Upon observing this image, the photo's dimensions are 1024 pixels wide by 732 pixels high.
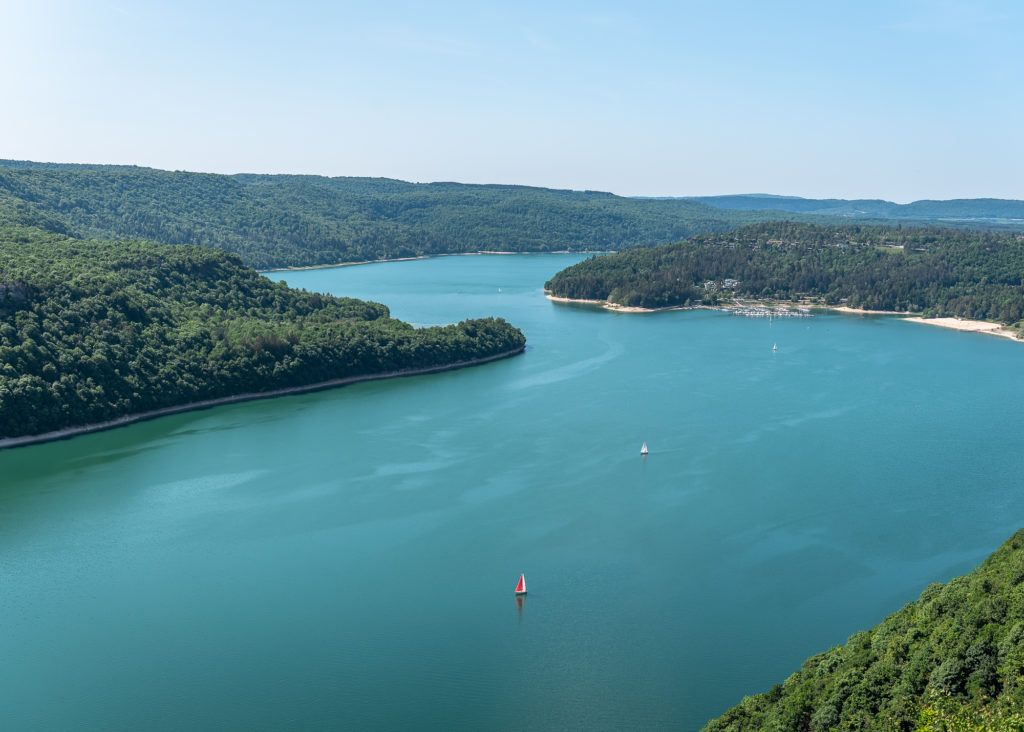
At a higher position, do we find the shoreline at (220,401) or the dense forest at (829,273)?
the dense forest at (829,273)

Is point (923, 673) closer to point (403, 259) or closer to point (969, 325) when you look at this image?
point (969, 325)

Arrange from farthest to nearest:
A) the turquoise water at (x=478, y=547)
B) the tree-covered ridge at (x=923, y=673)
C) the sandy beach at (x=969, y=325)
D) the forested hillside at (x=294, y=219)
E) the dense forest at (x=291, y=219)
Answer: the forested hillside at (x=294, y=219) → the dense forest at (x=291, y=219) → the sandy beach at (x=969, y=325) → the turquoise water at (x=478, y=547) → the tree-covered ridge at (x=923, y=673)

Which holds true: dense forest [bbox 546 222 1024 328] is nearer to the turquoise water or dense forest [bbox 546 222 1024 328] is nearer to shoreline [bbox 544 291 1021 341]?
shoreline [bbox 544 291 1021 341]

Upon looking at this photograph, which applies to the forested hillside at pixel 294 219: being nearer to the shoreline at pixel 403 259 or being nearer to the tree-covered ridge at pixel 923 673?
the shoreline at pixel 403 259

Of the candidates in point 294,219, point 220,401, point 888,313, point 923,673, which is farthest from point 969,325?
point 294,219

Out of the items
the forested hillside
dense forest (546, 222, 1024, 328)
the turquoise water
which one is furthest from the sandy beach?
the forested hillside

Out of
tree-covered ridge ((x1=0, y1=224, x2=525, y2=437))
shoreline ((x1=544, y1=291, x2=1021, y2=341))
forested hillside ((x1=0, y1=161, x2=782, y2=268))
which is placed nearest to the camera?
tree-covered ridge ((x1=0, y1=224, x2=525, y2=437))

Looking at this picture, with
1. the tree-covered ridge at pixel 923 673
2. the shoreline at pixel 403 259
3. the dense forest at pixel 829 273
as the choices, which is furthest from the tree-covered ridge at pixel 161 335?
the shoreline at pixel 403 259
